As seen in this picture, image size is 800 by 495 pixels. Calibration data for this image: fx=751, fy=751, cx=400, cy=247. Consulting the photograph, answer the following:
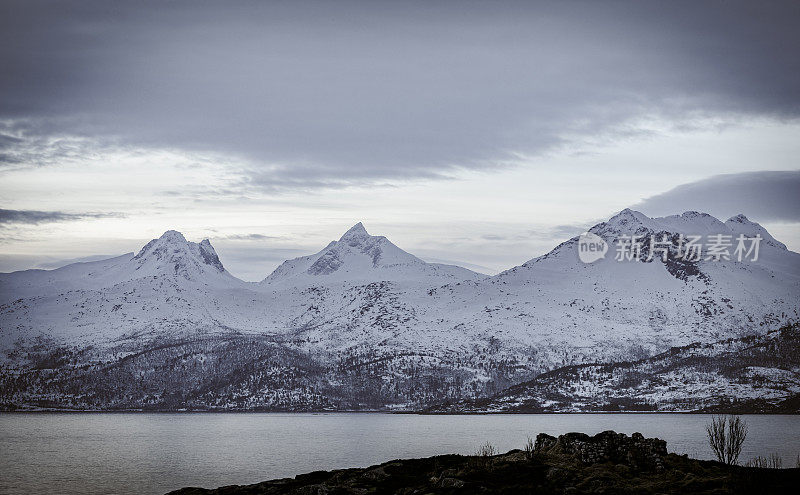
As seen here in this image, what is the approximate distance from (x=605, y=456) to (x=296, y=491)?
2886cm

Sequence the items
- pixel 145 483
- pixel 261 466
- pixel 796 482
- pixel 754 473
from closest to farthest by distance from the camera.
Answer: pixel 796 482
pixel 754 473
pixel 145 483
pixel 261 466

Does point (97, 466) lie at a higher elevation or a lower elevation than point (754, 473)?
lower

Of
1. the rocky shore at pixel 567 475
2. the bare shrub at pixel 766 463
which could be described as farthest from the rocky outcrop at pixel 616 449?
the bare shrub at pixel 766 463

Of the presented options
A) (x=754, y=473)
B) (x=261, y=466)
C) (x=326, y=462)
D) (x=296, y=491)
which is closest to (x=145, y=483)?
(x=261, y=466)

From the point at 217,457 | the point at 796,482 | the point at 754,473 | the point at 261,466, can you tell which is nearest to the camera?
the point at 796,482

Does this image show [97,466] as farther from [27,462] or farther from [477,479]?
[477,479]

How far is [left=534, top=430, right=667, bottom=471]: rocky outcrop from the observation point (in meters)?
68.5

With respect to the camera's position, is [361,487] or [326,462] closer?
[361,487]

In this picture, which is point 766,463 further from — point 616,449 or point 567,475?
point 567,475

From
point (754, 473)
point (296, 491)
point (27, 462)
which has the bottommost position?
point (27, 462)

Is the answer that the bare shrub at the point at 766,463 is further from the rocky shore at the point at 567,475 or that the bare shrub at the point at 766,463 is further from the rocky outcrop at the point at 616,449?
the rocky outcrop at the point at 616,449

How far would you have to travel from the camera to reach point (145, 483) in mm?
111375

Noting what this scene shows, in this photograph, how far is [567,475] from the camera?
203ft

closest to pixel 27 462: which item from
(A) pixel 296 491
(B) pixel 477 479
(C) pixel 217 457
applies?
(C) pixel 217 457
